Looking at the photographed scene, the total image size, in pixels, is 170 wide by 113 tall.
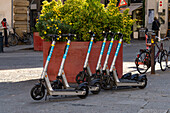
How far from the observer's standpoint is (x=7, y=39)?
894 inches

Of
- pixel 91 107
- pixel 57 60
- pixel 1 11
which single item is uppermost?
pixel 1 11

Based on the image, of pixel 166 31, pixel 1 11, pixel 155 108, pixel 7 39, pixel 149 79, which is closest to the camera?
pixel 155 108

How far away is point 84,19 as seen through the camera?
30.0 feet

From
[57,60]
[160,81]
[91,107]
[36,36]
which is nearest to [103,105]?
[91,107]

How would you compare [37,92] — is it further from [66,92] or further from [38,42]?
[38,42]

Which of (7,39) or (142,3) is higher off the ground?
(142,3)

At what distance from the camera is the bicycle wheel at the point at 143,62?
11.0 metres

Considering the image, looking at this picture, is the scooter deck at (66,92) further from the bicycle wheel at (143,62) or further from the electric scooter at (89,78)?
the bicycle wheel at (143,62)

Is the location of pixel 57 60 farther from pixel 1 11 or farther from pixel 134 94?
pixel 1 11

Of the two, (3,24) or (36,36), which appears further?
(3,24)

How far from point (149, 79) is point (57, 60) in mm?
2290

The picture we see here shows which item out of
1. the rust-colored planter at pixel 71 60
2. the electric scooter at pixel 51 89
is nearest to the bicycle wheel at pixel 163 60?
the rust-colored planter at pixel 71 60

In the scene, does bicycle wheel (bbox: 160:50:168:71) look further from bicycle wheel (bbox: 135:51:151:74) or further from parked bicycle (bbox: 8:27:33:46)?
parked bicycle (bbox: 8:27:33:46)

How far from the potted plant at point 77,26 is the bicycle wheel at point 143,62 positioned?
1.75 meters
